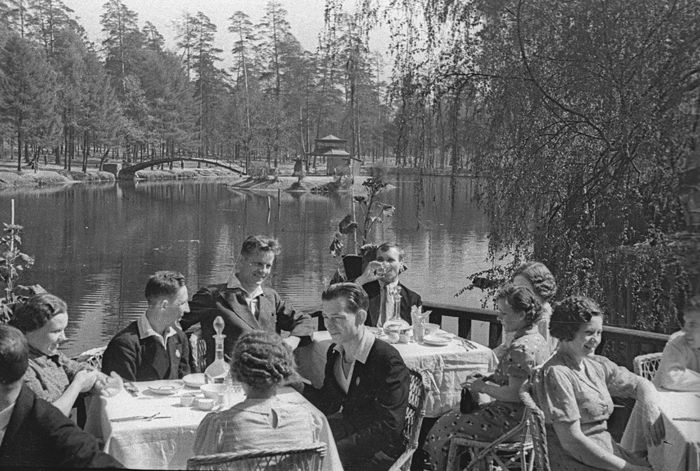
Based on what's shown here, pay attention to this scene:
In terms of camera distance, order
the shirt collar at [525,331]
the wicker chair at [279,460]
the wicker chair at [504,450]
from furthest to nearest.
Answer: the shirt collar at [525,331]
the wicker chair at [504,450]
the wicker chair at [279,460]

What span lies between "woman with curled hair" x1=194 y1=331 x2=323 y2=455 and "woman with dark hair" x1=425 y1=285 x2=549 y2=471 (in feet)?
2.51

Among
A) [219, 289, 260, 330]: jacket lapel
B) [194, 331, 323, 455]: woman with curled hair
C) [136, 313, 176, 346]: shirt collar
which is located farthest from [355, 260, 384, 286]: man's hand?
[194, 331, 323, 455]: woman with curled hair

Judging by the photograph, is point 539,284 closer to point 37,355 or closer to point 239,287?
point 239,287

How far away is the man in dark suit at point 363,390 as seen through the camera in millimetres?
2154

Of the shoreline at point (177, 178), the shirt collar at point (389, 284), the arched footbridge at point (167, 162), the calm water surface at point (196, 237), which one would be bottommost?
the calm water surface at point (196, 237)

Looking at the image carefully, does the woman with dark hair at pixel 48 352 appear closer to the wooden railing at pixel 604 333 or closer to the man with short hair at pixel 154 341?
the man with short hair at pixel 154 341

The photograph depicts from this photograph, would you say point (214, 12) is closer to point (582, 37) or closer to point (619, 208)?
point (582, 37)

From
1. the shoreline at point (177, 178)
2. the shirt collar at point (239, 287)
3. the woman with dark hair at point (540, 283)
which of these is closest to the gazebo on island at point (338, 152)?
the shoreline at point (177, 178)

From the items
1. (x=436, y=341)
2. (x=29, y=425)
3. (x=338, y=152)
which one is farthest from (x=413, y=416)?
(x=338, y=152)

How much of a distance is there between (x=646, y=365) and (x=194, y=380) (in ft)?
5.32

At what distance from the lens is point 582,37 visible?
14.7ft

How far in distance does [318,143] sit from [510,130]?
579cm

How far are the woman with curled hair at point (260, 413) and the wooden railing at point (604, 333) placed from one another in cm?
173

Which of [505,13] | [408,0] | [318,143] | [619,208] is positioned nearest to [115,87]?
[318,143]
